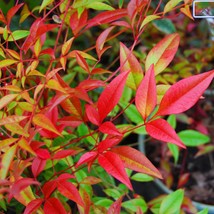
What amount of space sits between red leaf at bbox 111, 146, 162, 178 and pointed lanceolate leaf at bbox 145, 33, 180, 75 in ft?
0.40

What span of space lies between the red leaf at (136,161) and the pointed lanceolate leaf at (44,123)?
10 cm

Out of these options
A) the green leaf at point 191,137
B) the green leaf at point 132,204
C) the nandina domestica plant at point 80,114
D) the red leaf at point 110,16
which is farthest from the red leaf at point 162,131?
the green leaf at point 191,137

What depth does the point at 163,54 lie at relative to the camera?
0.66m

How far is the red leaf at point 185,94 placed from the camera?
550mm

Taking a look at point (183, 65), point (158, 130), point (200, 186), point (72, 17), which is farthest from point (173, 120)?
point (158, 130)

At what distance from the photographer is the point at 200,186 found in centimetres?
132

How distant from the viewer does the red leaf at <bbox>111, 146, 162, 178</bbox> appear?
0.57 metres

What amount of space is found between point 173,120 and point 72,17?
429mm

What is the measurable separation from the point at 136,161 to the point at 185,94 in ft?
0.34

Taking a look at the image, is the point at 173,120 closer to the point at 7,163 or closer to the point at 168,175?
the point at 168,175

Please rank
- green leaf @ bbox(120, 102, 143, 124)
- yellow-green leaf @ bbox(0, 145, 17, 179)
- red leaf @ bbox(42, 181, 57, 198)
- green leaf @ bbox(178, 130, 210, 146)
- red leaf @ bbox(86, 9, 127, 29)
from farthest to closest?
green leaf @ bbox(178, 130, 210, 146) → green leaf @ bbox(120, 102, 143, 124) → red leaf @ bbox(86, 9, 127, 29) → red leaf @ bbox(42, 181, 57, 198) → yellow-green leaf @ bbox(0, 145, 17, 179)

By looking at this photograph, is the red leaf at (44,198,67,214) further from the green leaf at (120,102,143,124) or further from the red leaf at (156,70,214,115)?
the green leaf at (120,102,143,124)

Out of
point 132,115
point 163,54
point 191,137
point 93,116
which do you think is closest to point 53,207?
point 93,116

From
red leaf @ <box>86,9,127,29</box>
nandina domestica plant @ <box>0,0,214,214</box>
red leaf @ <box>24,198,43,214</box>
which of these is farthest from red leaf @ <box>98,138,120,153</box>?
red leaf @ <box>86,9,127,29</box>
